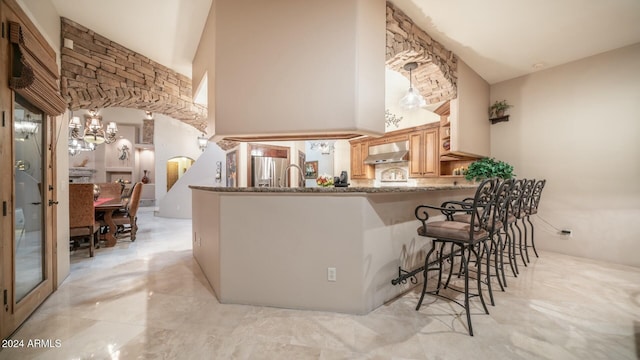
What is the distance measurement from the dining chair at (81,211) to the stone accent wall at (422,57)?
15.7ft

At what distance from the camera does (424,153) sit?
511 cm

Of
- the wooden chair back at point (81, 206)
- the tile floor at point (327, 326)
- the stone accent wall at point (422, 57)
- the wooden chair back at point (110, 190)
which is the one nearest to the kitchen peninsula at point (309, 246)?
the tile floor at point (327, 326)

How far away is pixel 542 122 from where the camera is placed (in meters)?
4.18

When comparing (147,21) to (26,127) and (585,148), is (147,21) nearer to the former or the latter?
(26,127)

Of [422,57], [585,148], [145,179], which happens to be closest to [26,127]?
[422,57]

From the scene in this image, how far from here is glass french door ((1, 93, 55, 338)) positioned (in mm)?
1838

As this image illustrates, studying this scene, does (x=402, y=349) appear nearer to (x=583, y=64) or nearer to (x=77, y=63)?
(x=77, y=63)

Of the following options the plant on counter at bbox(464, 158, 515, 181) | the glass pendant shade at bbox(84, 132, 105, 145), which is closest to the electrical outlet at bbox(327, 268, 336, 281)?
the plant on counter at bbox(464, 158, 515, 181)

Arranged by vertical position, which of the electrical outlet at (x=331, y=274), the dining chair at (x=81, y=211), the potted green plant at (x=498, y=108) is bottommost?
the electrical outlet at (x=331, y=274)

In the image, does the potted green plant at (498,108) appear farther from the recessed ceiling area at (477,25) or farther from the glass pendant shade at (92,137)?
the glass pendant shade at (92,137)

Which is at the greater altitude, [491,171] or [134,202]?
[491,171]

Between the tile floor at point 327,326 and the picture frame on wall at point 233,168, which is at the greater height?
the picture frame on wall at point 233,168

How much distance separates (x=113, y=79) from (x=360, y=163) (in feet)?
17.5

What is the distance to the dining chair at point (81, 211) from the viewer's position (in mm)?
3699
